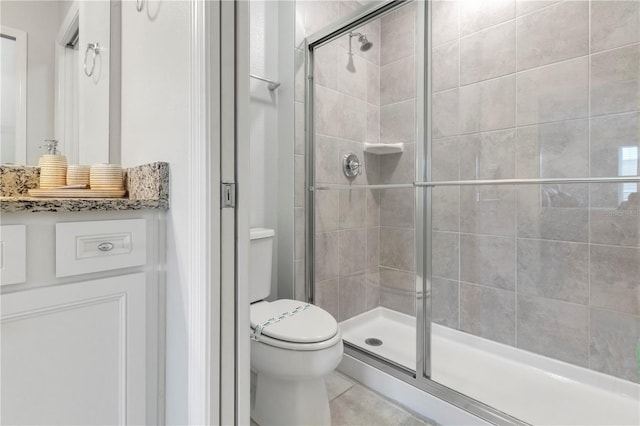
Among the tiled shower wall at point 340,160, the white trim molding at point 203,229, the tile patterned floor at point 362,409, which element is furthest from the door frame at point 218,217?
the tiled shower wall at point 340,160

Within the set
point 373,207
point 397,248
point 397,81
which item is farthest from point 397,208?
point 397,81

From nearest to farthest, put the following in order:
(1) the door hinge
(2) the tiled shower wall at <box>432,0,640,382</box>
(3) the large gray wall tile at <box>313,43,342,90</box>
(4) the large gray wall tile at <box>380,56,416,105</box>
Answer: (1) the door hinge < (2) the tiled shower wall at <box>432,0,640,382</box> < (3) the large gray wall tile at <box>313,43,342,90</box> < (4) the large gray wall tile at <box>380,56,416,105</box>

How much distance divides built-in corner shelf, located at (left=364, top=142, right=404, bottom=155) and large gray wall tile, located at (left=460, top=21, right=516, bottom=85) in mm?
534

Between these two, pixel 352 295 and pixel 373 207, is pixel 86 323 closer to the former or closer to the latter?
pixel 352 295

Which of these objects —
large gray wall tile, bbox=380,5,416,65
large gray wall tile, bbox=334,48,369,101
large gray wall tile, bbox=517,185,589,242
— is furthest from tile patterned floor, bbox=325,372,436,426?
large gray wall tile, bbox=380,5,416,65

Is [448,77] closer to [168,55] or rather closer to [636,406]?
[168,55]

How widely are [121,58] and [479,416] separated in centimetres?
199

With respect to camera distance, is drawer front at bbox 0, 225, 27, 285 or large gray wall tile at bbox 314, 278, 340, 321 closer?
drawer front at bbox 0, 225, 27, 285

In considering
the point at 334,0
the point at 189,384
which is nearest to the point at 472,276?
the point at 189,384

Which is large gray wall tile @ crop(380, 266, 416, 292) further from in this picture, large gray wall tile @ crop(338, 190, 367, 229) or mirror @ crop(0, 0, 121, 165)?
mirror @ crop(0, 0, 121, 165)

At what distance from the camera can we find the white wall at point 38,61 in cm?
122

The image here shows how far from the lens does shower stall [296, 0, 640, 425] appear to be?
1.58m

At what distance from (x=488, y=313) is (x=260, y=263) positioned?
4.57 feet

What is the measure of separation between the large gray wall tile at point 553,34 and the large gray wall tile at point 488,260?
0.99 metres
